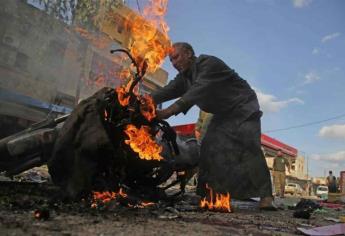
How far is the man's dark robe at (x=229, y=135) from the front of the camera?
452 centimetres

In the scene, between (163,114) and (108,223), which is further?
(163,114)

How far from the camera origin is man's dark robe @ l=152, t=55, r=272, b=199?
4.52 m

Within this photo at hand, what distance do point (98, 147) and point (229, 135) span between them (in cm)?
218

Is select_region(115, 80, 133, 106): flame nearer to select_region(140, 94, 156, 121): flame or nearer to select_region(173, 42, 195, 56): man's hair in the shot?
select_region(140, 94, 156, 121): flame

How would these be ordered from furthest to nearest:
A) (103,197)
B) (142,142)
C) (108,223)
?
(142,142)
(103,197)
(108,223)

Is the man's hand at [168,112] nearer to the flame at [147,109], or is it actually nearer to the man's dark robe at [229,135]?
the flame at [147,109]

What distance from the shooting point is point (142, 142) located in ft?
11.6

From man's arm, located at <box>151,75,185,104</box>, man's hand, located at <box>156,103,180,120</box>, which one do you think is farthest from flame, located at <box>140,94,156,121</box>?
man's arm, located at <box>151,75,185,104</box>

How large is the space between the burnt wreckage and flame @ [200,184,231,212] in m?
0.63

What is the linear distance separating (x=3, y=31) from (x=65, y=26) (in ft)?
9.01

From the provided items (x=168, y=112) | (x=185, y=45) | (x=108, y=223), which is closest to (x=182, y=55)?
(x=185, y=45)

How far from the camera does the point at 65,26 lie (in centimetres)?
1714

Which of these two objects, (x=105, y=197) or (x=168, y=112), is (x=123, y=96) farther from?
(x=105, y=197)

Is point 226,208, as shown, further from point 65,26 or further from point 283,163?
point 65,26
